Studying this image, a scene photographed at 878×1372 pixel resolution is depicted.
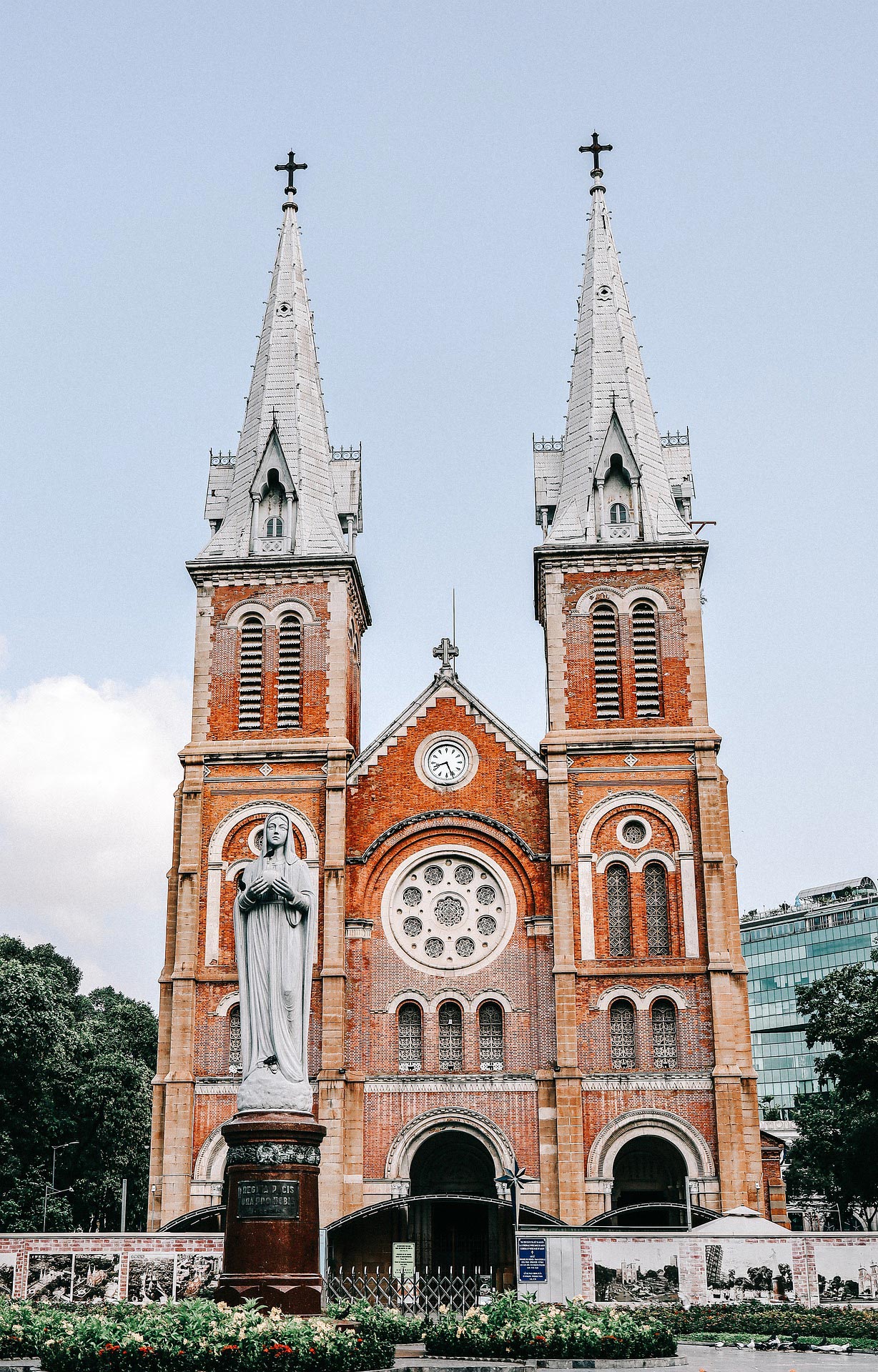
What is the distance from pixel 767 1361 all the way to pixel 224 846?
2329 cm

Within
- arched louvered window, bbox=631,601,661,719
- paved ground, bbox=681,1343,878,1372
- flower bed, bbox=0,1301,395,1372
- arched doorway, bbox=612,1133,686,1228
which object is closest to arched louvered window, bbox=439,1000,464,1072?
arched doorway, bbox=612,1133,686,1228

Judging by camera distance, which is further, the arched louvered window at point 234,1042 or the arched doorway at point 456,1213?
the arched louvered window at point 234,1042

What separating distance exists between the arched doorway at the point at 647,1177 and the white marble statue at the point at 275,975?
19.9m

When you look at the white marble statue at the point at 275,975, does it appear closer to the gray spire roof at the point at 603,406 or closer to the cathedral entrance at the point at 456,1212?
the cathedral entrance at the point at 456,1212

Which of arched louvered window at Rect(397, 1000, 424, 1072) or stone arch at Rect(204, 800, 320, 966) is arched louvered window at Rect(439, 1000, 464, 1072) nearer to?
arched louvered window at Rect(397, 1000, 424, 1072)

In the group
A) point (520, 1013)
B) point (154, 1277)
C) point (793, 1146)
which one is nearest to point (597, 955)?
point (520, 1013)

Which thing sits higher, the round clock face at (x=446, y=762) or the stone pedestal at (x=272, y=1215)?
the round clock face at (x=446, y=762)

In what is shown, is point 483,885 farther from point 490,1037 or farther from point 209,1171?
point 209,1171

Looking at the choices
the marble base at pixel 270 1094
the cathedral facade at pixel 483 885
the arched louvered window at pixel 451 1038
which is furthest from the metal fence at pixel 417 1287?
the marble base at pixel 270 1094

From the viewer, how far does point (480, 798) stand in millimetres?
41938

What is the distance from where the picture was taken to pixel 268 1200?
19406 millimetres

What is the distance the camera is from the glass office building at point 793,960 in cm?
11425

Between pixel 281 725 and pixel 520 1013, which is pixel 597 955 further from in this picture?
pixel 281 725

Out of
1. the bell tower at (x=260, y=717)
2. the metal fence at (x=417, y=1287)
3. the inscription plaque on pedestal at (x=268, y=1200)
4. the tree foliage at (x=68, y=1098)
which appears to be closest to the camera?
the inscription plaque on pedestal at (x=268, y=1200)
